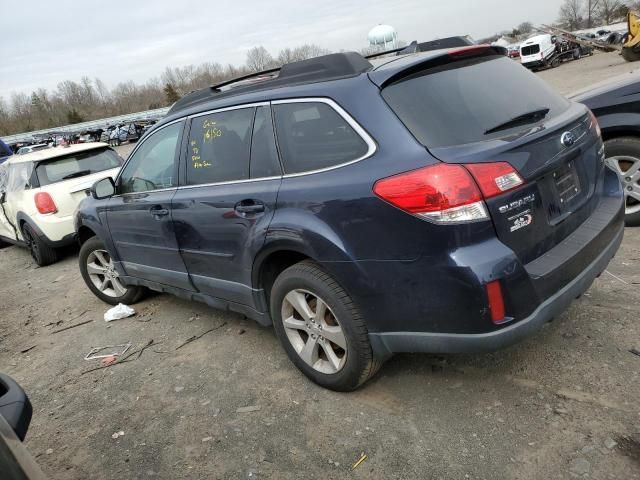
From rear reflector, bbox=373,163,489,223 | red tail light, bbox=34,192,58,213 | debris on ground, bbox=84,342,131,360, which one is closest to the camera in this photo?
rear reflector, bbox=373,163,489,223

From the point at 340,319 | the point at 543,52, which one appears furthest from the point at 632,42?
the point at 340,319

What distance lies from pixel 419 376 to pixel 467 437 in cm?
60

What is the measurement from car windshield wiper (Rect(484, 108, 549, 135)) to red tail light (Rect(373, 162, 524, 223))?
30 cm

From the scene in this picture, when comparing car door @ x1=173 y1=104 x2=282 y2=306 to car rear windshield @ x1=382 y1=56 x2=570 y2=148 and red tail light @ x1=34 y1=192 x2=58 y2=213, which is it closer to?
car rear windshield @ x1=382 y1=56 x2=570 y2=148

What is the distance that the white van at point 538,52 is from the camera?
3319cm

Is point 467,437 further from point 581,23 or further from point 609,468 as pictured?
point 581,23

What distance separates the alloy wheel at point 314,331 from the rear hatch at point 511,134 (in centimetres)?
108

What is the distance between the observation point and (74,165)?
25.3 ft

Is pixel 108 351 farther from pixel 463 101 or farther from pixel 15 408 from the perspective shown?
pixel 463 101

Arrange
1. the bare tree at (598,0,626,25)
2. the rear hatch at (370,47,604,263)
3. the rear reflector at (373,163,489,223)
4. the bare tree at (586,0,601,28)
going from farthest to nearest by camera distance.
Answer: the bare tree at (586,0,601,28) → the bare tree at (598,0,626,25) → the rear hatch at (370,47,604,263) → the rear reflector at (373,163,489,223)

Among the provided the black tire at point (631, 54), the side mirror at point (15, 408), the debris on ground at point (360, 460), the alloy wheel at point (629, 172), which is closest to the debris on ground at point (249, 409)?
the debris on ground at point (360, 460)

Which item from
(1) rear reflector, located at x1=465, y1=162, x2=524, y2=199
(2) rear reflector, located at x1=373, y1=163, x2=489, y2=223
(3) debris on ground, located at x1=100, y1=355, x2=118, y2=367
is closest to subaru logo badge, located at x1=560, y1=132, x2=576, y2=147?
(1) rear reflector, located at x1=465, y1=162, x2=524, y2=199

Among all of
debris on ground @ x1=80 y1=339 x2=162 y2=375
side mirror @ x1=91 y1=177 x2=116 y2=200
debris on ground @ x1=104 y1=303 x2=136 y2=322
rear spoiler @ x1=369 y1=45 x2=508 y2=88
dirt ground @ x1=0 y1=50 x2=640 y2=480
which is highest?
rear spoiler @ x1=369 y1=45 x2=508 y2=88

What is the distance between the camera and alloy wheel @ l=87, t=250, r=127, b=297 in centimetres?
526
